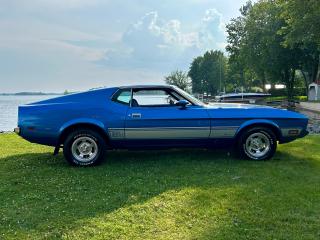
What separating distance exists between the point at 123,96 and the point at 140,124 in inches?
25.4

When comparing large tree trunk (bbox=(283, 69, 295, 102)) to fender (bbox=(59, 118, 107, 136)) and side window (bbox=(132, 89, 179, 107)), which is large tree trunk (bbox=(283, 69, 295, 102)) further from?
fender (bbox=(59, 118, 107, 136))

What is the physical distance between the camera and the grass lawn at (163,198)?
4137 mm

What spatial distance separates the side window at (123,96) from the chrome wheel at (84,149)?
887 mm

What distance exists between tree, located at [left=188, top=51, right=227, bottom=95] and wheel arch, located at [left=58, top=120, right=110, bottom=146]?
304 feet

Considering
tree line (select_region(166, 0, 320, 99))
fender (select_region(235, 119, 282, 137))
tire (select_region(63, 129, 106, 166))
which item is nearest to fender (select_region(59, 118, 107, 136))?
tire (select_region(63, 129, 106, 166))

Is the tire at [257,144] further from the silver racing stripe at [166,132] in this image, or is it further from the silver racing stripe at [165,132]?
the silver racing stripe at [166,132]

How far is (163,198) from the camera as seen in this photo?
5.20m

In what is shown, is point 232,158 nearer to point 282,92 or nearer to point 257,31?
point 257,31

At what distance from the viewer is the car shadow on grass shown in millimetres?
4465

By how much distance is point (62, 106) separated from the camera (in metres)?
7.14

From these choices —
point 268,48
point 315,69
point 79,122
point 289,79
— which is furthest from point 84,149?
point 289,79

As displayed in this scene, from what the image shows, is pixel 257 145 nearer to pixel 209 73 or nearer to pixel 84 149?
pixel 84 149

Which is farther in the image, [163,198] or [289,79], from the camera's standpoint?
[289,79]

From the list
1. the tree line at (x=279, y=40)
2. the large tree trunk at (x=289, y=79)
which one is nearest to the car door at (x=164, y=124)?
the tree line at (x=279, y=40)
